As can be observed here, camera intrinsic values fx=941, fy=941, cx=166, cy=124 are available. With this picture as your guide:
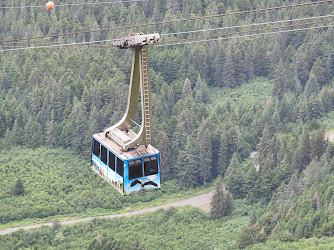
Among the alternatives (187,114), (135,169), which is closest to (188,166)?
(187,114)

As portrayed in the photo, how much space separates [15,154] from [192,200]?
2966cm

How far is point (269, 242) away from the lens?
417ft

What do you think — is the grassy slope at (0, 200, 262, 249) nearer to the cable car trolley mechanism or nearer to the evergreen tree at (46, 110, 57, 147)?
the evergreen tree at (46, 110, 57, 147)

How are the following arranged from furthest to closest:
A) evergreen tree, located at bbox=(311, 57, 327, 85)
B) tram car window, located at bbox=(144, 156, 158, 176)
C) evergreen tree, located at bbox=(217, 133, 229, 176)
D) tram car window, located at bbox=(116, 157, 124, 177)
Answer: evergreen tree, located at bbox=(311, 57, 327, 85)
evergreen tree, located at bbox=(217, 133, 229, 176)
tram car window, located at bbox=(144, 156, 158, 176)
tram car window, located at bbox=(116, 157, 124, 177)

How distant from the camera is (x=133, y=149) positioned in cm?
5891

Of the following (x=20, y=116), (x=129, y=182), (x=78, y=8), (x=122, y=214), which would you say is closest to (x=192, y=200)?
(x=122, y=214)

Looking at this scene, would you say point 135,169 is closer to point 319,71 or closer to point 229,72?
point 229,72

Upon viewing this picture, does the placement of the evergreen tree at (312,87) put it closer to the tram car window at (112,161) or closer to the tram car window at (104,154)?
the tram car window at (104,154)

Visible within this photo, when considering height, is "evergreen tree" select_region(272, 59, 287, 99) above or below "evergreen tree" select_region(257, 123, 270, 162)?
above

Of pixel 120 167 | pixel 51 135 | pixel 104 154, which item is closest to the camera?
pixel 120 167

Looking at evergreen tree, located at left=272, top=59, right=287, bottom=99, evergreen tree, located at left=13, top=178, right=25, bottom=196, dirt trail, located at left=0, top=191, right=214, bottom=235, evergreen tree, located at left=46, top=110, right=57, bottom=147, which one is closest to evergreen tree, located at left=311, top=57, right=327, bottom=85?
evergreen tree, located at left=272, top=59, right=287, bottom=99

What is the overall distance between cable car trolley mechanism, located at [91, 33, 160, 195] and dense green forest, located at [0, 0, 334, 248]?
68.5m

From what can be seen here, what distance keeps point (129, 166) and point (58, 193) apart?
3392 inches

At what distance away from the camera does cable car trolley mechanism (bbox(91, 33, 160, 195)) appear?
55.9 m
